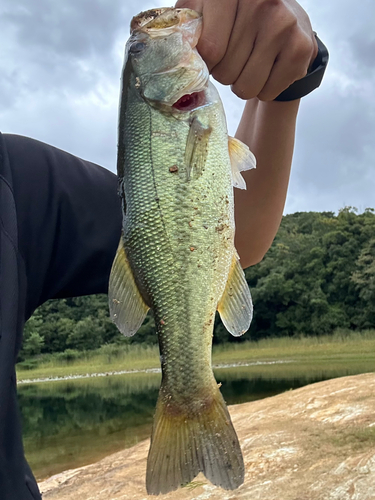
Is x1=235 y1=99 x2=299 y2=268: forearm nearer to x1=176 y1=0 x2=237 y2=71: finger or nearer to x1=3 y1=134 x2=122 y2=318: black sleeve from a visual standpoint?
x1=176 y1=0 x2=237 y2=71: finger

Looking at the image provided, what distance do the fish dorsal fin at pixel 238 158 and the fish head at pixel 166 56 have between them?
18 cm

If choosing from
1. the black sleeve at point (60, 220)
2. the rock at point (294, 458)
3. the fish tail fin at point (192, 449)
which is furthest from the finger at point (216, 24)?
the rock at point (294, 458)

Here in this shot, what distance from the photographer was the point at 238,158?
132 cm

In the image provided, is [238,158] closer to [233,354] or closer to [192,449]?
[192,449]

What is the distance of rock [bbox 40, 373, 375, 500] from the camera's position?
386cm

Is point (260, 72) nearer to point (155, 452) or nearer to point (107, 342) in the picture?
point (155, 452)

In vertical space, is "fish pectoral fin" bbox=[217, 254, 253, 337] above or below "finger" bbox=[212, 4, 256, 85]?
below

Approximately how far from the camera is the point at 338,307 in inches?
1326

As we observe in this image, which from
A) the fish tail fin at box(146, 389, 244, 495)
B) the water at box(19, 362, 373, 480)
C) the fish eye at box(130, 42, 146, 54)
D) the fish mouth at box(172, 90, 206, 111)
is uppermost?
the fish eye at box(130, 42, 146, 54)

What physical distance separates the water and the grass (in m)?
4.25

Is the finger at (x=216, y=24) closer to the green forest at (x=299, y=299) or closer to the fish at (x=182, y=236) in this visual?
the fish at (x=182, y=236)

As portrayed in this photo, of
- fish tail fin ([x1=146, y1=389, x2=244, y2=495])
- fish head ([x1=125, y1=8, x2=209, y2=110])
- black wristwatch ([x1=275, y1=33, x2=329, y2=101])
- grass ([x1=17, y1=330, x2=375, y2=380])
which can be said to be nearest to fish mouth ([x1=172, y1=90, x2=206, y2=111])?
fish head ([x1=125, y1=8, x2=209, y2=110])

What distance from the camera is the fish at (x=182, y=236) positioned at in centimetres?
122

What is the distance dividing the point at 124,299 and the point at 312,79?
0.92 m
